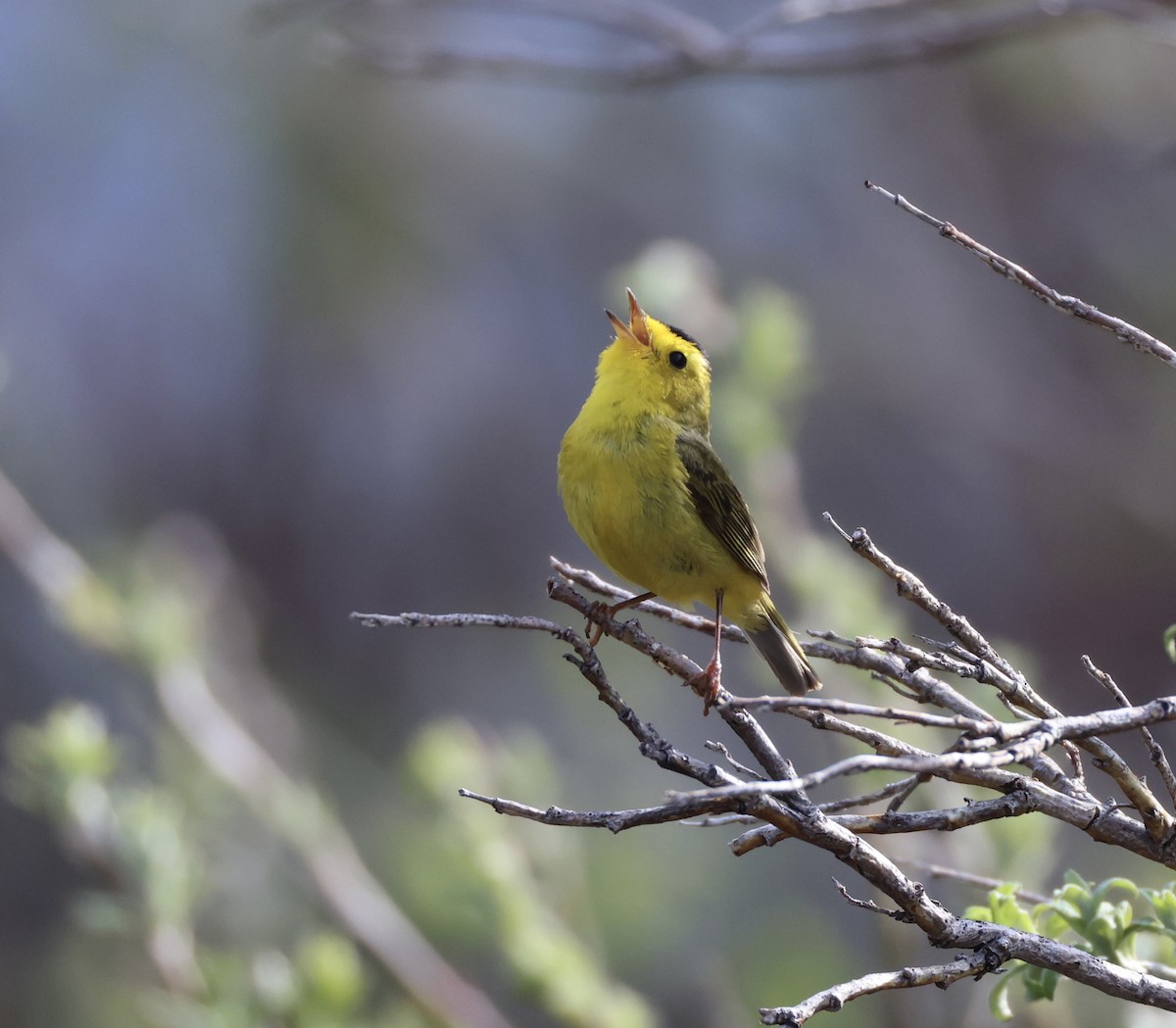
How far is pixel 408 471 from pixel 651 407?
6.85 m

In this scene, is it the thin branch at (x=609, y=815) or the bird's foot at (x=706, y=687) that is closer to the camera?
the thin branch at (x=609, y=815)

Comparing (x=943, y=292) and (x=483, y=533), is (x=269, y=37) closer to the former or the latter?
(x=483, y=533)

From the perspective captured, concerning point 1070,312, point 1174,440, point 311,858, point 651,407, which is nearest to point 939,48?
point 651,407

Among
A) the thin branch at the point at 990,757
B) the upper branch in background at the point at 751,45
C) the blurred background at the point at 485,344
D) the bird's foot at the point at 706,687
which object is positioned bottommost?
the thin branch at the point at 990,757

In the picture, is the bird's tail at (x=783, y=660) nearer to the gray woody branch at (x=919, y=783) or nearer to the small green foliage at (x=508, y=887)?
the small green foliage at (x=508, y=887)

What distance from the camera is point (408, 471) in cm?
1073

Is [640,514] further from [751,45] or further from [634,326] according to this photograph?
[751,45]

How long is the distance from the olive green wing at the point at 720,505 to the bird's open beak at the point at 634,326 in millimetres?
448

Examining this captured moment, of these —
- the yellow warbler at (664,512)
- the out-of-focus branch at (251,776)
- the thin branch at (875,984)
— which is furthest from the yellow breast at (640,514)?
the thin branch at (875,984)

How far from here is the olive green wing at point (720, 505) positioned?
383 centimetres

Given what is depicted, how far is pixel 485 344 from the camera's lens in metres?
10.8

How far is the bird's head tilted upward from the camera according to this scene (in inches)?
163

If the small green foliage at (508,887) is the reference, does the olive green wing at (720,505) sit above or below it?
above

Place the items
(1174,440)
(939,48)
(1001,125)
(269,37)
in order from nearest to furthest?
(939,48) < (1174,440) < (1001,125) < (269,37)
